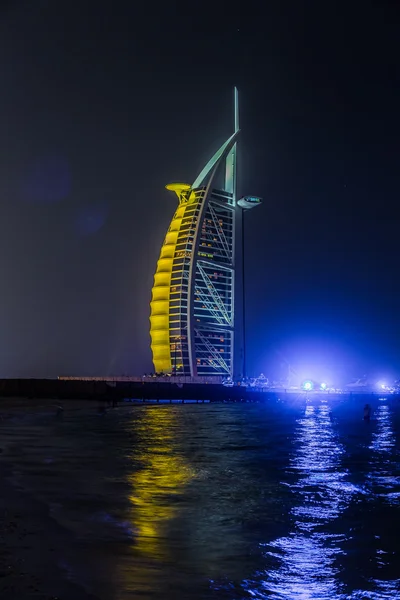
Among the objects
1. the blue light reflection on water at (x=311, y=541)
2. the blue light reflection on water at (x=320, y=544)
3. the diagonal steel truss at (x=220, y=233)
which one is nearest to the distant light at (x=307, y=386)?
the diagonal steel truss at (x=220, y=233)

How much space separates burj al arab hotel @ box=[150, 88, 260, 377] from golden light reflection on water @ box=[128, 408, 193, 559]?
358ft

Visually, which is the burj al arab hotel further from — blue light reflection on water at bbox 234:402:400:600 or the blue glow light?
blue light reflection on water at bbox 234:402:400:600

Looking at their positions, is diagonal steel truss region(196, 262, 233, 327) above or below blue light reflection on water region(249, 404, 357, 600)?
above

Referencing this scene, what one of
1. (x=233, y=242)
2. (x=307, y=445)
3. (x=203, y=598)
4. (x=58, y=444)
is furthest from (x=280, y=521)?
(x=233, y=242)

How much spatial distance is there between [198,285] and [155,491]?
438ft

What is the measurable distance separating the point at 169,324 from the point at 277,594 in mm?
136666

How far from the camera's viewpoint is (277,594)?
352 inches

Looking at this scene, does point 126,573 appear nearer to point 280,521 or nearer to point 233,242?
point 280,521

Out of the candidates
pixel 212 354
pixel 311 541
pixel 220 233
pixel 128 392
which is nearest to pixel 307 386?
pixel 212 354

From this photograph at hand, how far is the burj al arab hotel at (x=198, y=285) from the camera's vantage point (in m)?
141

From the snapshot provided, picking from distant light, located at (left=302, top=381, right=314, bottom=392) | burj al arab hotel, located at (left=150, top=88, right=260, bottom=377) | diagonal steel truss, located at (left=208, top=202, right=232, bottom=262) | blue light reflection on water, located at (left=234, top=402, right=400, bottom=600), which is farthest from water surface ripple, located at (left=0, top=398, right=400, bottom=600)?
distant light, located at (left=302, top=381, right=314, bottom=392)

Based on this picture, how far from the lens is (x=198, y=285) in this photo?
150500 millimetres

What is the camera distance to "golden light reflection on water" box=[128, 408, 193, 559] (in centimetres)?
1175

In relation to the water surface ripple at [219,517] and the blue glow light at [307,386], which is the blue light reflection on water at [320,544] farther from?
the blue glow light at [307,386]
